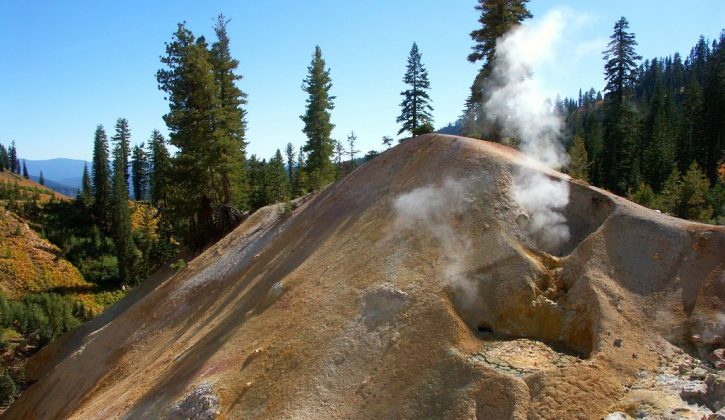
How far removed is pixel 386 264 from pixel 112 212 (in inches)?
2780

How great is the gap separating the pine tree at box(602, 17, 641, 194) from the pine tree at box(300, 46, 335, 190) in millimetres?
26658

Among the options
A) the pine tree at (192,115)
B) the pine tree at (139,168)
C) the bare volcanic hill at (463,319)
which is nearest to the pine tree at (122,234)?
the pine tree at (139,168)

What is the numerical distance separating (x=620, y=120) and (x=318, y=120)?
101ft

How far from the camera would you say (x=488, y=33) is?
27.4m

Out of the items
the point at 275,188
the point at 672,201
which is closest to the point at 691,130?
the point at 672,201

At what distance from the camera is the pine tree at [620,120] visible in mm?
45094

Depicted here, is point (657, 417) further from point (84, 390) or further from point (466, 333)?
point (84, 390)

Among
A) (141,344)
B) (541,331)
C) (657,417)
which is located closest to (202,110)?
(141,344)

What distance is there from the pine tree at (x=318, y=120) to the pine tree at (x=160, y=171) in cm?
1217

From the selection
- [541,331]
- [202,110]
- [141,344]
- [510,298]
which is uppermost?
[202,110]

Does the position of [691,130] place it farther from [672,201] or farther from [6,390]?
[6,390]

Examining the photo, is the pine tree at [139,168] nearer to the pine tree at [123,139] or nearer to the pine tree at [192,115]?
the pine tree at [123,139]

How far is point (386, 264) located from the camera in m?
14.4

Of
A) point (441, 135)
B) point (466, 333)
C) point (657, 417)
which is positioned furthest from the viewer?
point (441, 135)
